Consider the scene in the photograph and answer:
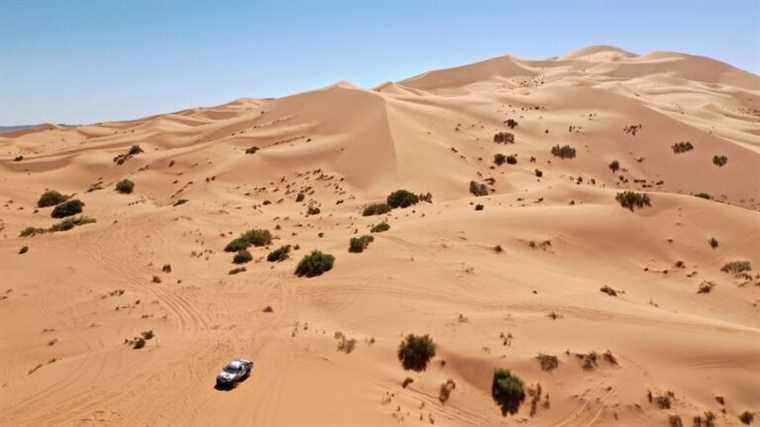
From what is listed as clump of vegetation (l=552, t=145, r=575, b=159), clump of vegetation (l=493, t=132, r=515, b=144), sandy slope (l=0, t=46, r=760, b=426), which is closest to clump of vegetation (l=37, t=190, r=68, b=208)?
sandy slope (l=0, t=46, r=760, b=426)

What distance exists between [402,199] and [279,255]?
11.3 metres

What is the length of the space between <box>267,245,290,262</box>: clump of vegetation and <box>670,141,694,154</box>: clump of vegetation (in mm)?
38246

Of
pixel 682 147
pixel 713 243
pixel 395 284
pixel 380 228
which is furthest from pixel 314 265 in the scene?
pixel 682 147

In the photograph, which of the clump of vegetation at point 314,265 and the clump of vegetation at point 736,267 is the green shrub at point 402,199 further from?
the clump of vegetation at point 736,267

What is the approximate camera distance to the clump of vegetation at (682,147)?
43.2m

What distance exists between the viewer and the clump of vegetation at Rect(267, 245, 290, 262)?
883 inches

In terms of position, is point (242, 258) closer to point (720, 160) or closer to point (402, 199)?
point (402, 199)

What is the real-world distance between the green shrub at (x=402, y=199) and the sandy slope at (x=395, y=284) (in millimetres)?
1647

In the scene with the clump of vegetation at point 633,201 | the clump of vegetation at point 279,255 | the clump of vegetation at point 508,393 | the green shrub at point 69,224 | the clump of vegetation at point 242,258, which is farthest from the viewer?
the green shrub at point 69,224

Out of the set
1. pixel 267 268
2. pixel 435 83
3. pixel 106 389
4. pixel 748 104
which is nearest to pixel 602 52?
pixel 435 83

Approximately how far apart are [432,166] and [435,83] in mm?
74728

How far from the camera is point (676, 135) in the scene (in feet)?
149

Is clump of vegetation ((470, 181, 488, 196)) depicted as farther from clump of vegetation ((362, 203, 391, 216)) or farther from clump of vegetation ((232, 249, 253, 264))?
clump of vegetation ((232, 249, 253, 264))

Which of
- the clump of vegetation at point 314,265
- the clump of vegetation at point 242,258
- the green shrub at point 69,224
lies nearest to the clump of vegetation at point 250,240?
the clump of vegetation at point 242,258
